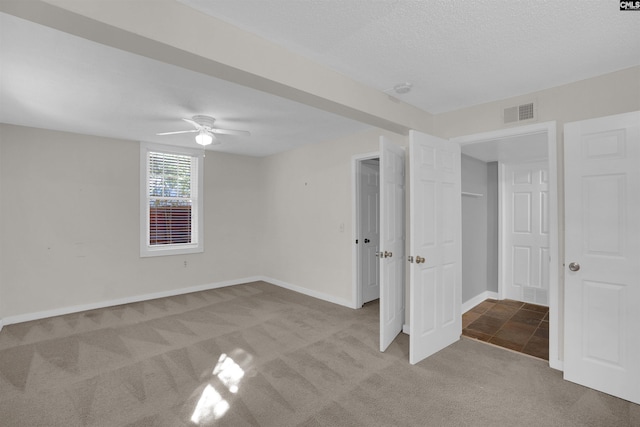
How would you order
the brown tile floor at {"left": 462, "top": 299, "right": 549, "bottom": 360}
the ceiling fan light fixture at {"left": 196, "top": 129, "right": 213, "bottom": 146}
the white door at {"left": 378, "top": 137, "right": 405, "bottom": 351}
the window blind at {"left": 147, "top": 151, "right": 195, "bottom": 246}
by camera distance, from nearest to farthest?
the white door at {"left": 378, "top": 137, "right": 405, "bottom": 351} → the brown tile floor at {"left": 462, "top": 299, "right": 549, "bottom": 360} → the ceiling fan light fixture at {"left": 196, "top": 129, "right": 213, "bottom": 146} → the window blind at {"left": 147, "top": 151, "right": 195, "bottom": 246}

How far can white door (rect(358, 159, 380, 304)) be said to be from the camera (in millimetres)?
4664

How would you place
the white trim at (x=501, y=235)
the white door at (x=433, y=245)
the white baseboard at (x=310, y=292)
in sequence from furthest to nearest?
1. the white trim at (x=501, y=235)
2. the white baseboard at (x=310, y=292)
3. the white door at (x=433, y=245)

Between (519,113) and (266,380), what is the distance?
10.9 feet

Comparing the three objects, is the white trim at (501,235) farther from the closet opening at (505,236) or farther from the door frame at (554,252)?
the door frame at (554,252)

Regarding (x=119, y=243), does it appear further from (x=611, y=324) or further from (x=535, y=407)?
(x=611, y=324)

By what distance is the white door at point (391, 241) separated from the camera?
119 inches

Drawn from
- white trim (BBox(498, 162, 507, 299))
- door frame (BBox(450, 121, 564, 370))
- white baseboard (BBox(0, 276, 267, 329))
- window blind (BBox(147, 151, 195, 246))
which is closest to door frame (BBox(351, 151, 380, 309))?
door frame (BBox(450, 121, 564, 370))

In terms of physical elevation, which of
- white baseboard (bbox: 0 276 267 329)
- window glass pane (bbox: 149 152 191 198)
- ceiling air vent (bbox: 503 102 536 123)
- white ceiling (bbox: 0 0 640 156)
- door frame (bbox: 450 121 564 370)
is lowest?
white baseboard (bbox: 0 276 267 329)

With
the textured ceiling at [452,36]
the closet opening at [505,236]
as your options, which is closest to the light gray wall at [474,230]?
the closet opening at [505,236]

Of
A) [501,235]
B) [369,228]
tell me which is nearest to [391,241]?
[369,228]

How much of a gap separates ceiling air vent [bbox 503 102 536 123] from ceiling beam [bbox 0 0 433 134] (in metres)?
1.39

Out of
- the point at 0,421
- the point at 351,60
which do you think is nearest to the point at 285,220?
the point at 351,60

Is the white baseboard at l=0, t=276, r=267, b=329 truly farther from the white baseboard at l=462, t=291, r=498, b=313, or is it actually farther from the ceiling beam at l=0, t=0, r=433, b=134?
the ceiling beam at l=0, t=0, r=433, b=134

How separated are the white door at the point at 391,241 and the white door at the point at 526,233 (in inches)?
95.1
